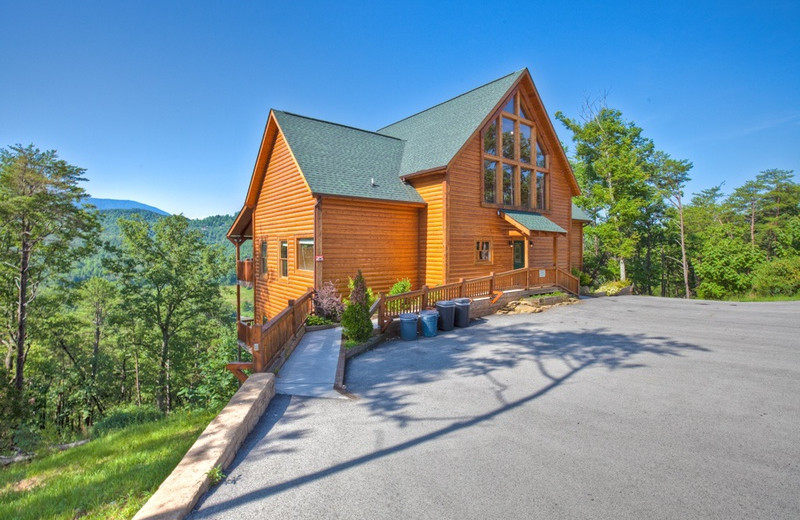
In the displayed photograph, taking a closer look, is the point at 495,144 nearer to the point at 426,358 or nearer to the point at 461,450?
the point at 426,358

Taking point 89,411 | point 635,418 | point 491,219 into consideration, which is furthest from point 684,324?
point 89,411

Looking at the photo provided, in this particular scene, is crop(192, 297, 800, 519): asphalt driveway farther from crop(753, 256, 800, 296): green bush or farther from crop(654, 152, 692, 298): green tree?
crop(654, 152, 692, 298): green tree

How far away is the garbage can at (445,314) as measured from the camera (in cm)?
1172

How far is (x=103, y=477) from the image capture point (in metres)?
4.17

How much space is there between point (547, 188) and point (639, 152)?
1935 centimetres

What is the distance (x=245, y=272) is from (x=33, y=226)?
34.8ft

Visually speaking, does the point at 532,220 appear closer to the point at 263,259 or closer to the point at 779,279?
the point at 263,259

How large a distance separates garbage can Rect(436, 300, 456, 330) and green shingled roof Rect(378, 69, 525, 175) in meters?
5.89

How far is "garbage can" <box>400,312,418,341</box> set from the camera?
424 inches

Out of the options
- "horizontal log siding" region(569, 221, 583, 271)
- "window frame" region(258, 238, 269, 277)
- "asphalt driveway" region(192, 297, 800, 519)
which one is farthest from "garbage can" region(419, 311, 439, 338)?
"horizontal log siding" region(569, 221, 583, 271)

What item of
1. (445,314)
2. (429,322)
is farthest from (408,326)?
(445,314)

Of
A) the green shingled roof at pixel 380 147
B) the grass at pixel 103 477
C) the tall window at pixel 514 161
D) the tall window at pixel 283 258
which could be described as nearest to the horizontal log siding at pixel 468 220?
the tall window at pixel 514 161

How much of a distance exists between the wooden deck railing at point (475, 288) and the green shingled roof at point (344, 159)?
4.29 metres

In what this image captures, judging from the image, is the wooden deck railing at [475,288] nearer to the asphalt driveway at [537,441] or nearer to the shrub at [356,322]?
the shrub at [356,322]
